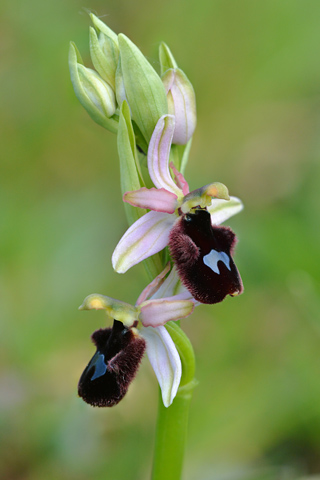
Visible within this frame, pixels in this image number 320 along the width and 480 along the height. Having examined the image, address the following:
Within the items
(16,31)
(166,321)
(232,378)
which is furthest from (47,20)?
(166,321)

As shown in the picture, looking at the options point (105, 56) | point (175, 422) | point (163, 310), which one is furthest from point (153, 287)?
point (105, 56)

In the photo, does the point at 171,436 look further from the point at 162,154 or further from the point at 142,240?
the point at 162,154

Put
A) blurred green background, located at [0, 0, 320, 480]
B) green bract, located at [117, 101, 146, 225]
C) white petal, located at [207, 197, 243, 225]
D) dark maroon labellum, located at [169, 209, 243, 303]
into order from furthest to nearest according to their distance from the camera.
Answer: blurred green background, located at [0, 0, 320, 480] < white petal, located at [207, 197, 243, 225] < green bract, located at [117, 101, 146, 225] < dark maroon labellum, located at [169, 209, 243, 303]

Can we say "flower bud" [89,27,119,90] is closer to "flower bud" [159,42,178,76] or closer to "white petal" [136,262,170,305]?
"flower bud" [159,42,178,76]

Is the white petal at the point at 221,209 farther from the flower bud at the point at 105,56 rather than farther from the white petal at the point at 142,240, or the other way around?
the flower bud at the point at 105,56

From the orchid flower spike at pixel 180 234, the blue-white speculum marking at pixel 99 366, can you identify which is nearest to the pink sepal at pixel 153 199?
the orchid flower spike at pixel 180 234

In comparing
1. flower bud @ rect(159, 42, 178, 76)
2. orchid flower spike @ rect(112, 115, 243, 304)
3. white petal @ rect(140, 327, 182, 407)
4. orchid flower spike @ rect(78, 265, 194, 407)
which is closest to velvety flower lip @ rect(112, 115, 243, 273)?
orchid flower spike @ rect(112, 115, 243, 304)

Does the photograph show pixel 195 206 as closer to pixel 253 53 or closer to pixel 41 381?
pixel 41 381
